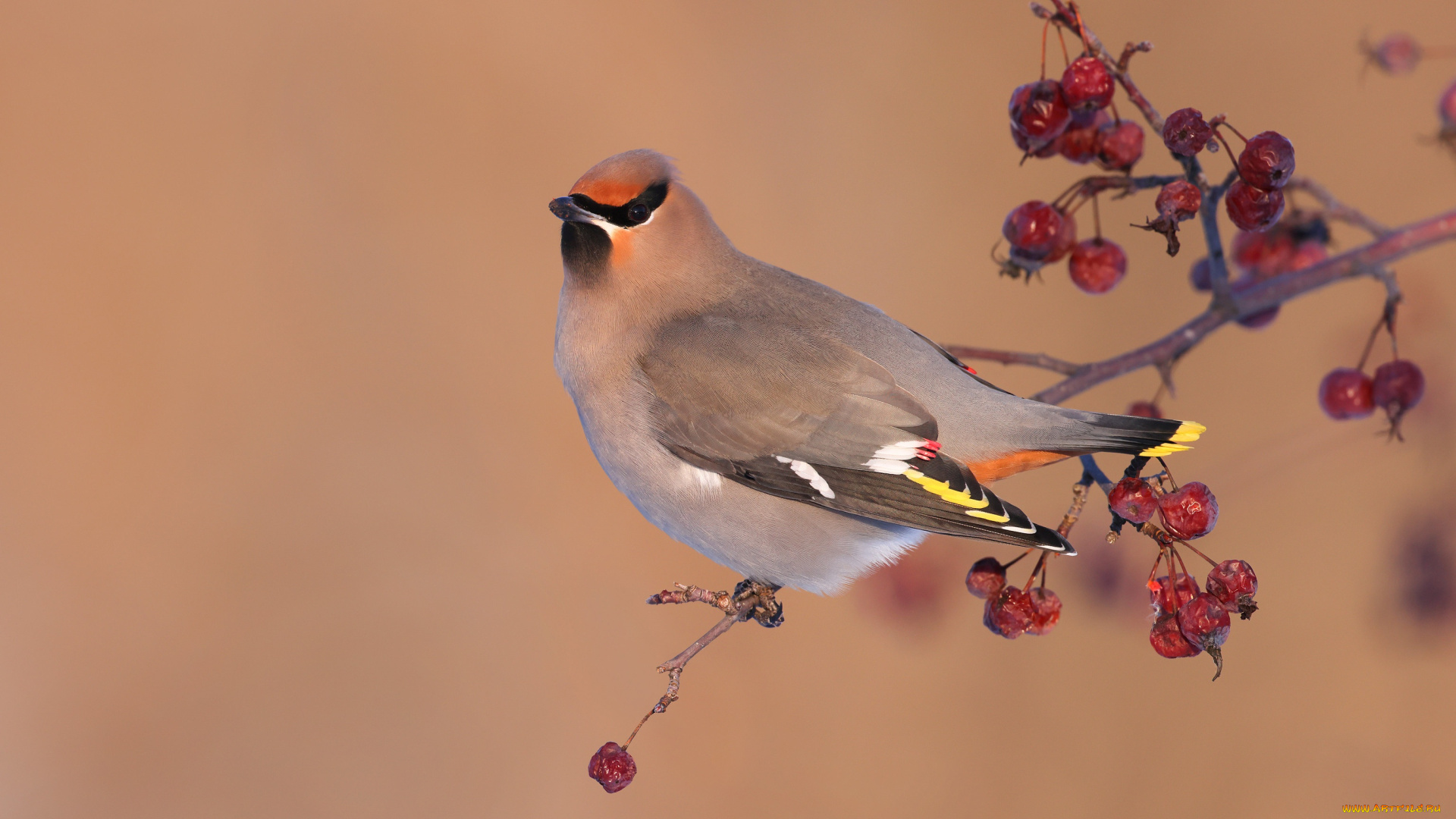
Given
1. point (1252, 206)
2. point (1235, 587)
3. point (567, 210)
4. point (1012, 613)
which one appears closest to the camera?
point (1235, 587)

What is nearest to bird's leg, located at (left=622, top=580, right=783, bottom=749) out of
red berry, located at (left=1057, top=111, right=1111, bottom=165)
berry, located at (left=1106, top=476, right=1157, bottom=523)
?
berry, located at (left=1106, top=476, right=1157, bottom=523)

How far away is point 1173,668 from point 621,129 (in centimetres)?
253

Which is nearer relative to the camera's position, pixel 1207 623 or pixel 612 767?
pixel 1207 623

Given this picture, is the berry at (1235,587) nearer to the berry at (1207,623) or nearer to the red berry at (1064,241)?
the berry at (1207,623)

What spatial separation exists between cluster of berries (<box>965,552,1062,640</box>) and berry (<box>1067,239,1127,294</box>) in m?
0.55

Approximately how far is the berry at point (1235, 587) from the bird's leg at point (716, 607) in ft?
2.26

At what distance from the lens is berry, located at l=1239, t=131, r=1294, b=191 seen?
1526 millimetres

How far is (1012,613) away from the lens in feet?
5.66

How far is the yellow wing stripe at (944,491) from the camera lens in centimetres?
172

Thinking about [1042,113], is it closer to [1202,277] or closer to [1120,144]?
[1120,144]

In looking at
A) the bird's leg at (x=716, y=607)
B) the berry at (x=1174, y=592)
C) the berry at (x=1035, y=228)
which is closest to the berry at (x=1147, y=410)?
the berry at (x=1035, y=228)

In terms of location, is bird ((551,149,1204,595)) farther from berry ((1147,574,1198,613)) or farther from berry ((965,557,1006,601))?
berry ((1147,574,1198,613))

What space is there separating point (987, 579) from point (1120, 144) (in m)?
0.75

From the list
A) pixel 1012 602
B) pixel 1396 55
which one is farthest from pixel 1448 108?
pixel 1012 602
